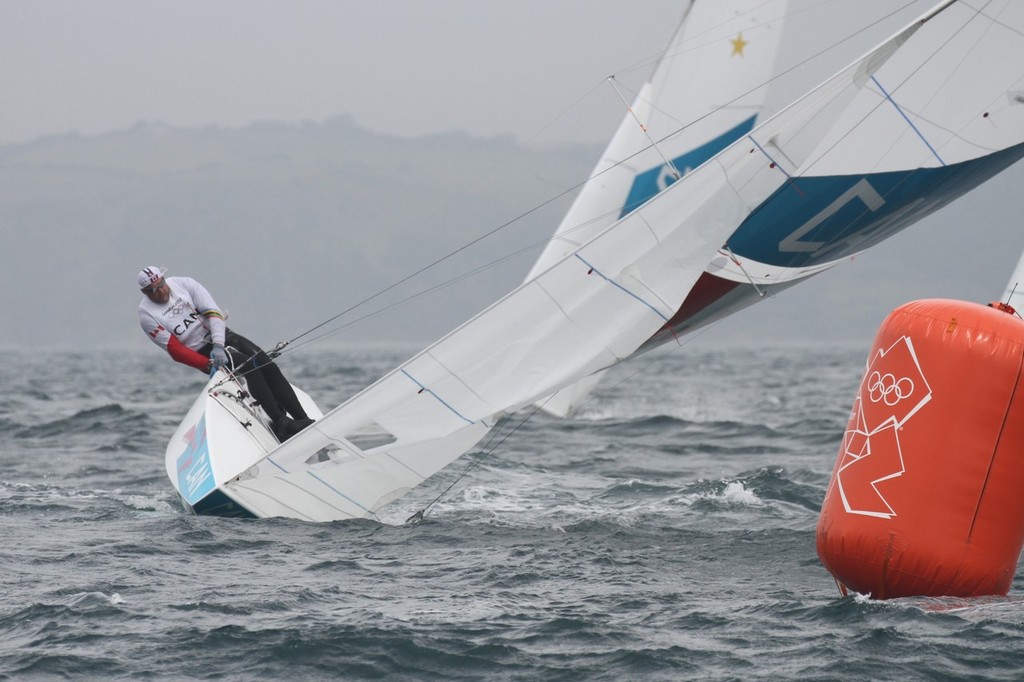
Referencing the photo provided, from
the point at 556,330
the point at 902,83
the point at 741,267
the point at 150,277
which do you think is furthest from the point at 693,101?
the point at 150,277

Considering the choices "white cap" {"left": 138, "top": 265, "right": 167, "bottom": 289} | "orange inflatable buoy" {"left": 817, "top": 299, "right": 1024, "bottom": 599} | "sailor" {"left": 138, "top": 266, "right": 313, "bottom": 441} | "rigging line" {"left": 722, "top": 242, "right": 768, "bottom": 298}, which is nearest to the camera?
"orange inflatable buoy" {"left": 817, "top": 299, "right": 1024, "bottom": 599}

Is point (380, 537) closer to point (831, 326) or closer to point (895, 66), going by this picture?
point (895, 66)

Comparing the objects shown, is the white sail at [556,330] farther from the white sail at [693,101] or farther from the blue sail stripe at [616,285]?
the white sail at [693,101]

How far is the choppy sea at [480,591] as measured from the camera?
5016mm

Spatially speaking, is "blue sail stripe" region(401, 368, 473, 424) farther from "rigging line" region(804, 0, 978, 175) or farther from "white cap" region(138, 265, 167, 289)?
"rigging line" region(804, 0, 978, 175)

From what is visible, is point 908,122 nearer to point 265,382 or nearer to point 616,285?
point 616,285

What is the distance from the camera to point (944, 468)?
5371mm

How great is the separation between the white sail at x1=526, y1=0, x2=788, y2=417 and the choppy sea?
2887mm

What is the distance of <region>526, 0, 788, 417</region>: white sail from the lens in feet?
40.5

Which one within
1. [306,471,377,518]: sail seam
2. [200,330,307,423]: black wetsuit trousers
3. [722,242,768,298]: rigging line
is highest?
[722,242,768,298]: rigging line

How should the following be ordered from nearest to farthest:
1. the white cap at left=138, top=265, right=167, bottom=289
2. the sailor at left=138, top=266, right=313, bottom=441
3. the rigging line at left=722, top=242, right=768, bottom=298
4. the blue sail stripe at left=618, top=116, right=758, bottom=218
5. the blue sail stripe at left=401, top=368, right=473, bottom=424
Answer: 1. the blue sail stripe at left=401, top=368, right=473, bottom=424
2. the rigging line at left=722, top=242, right=768, bottom=298
3. the white cap at left=138, top=265, right=167, bottom=289
4. the sailor at left=138, top=266, right=313, bottom=441
5. the blue sail stripe at left=618, top=116, right=758, bottom=218

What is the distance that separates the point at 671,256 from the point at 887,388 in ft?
6.68

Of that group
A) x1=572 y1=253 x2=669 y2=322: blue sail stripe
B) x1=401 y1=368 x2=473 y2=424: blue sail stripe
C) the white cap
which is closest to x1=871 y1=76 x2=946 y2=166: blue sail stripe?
x1=572 y1=253 x2=669 y2=322: blue sail stripe

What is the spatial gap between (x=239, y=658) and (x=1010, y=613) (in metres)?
3.17
